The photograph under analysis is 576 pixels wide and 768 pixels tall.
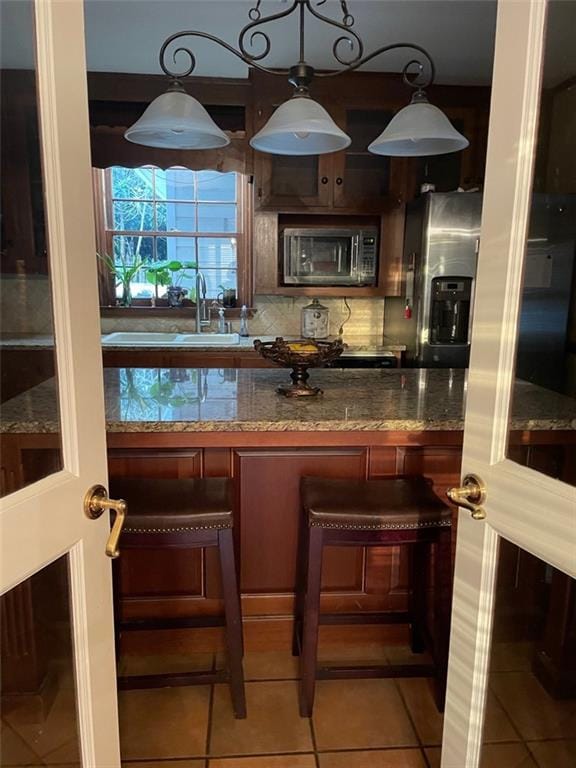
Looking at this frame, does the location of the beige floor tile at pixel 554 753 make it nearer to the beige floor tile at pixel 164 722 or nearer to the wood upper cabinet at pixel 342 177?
the beige floor tile at pixel 164 722

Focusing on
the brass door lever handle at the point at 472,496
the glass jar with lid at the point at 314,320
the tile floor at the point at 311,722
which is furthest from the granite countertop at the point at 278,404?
the glass jar with lid at the point at 314,320

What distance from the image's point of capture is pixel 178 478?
1.85 metres

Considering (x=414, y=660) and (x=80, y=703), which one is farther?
(x=414, y=660)

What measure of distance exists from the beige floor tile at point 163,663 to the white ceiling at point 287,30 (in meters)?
2.88

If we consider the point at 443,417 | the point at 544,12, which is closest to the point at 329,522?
the point at 443,417

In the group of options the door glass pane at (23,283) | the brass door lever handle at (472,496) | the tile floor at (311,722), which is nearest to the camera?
the door glass pane at (23,283)

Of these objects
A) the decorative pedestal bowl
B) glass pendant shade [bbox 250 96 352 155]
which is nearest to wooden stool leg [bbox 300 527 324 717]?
the decorative pedestal bowl

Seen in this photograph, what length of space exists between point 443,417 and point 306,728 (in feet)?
3.40

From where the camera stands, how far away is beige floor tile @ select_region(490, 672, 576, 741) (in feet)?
3.71

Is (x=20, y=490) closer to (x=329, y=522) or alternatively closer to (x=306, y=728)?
(x=329, y=522)

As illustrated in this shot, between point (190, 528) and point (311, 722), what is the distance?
0.75m

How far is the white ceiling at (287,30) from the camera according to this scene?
8.87 ft

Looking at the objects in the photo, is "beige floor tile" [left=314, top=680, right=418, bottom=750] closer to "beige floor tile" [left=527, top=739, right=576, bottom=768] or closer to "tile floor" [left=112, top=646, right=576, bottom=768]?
"tile floor" [left=112, top=646, right=576, bottom=768]

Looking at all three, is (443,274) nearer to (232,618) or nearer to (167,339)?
(167,339)
